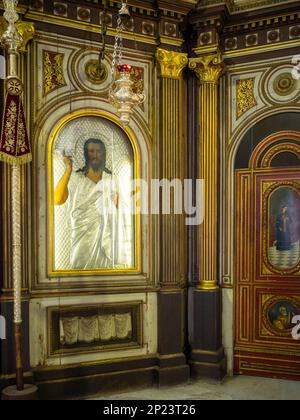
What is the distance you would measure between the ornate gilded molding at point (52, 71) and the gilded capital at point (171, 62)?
3.69 feet

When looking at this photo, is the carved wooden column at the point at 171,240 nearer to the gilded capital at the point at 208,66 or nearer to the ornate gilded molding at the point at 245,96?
the gilded capital at the point at 208,66

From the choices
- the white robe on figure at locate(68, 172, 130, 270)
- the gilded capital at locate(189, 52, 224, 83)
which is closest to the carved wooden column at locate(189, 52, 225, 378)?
the gilded capital at locate(189, 52, 224, 83)

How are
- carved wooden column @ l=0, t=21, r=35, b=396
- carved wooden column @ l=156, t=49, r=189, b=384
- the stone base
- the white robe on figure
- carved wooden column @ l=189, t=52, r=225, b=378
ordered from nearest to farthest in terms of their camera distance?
1. the stone base
2. carved wooden column @ l=0, t=21, r=35, b=396
3. the white robe on figure
4. carved wooden column @ l=156, t=49, r=189, b=384
5. carved wooden column @ l=189, t=52, r=225, b=378

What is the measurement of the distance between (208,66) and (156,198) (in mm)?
1669

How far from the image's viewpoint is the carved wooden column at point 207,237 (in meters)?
5.20

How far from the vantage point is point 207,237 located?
5238 mm

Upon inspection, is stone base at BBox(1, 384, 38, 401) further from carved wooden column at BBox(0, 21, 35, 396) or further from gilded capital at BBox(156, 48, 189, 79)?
gilded capital at BBox(156, 48, 189, 79)

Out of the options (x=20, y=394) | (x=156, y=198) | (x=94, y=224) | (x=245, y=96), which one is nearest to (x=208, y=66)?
(x=245, y=96)

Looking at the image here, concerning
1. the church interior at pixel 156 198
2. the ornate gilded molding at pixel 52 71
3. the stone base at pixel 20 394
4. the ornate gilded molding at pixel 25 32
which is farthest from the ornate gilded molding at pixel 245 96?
the stone base at pixel 20 394

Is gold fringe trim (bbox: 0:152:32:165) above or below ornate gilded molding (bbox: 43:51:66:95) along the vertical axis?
below

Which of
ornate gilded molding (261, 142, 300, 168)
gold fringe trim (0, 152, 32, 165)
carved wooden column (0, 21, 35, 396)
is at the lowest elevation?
carved wooden column (0, 21, 35, 396)

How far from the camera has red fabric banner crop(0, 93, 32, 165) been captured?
13.3 ft

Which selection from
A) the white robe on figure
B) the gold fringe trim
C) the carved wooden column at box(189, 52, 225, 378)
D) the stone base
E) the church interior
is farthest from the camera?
the carved wooden column at box(189, 52, 225, 378)

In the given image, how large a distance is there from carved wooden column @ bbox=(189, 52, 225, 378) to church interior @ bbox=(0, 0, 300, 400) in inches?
0.7
